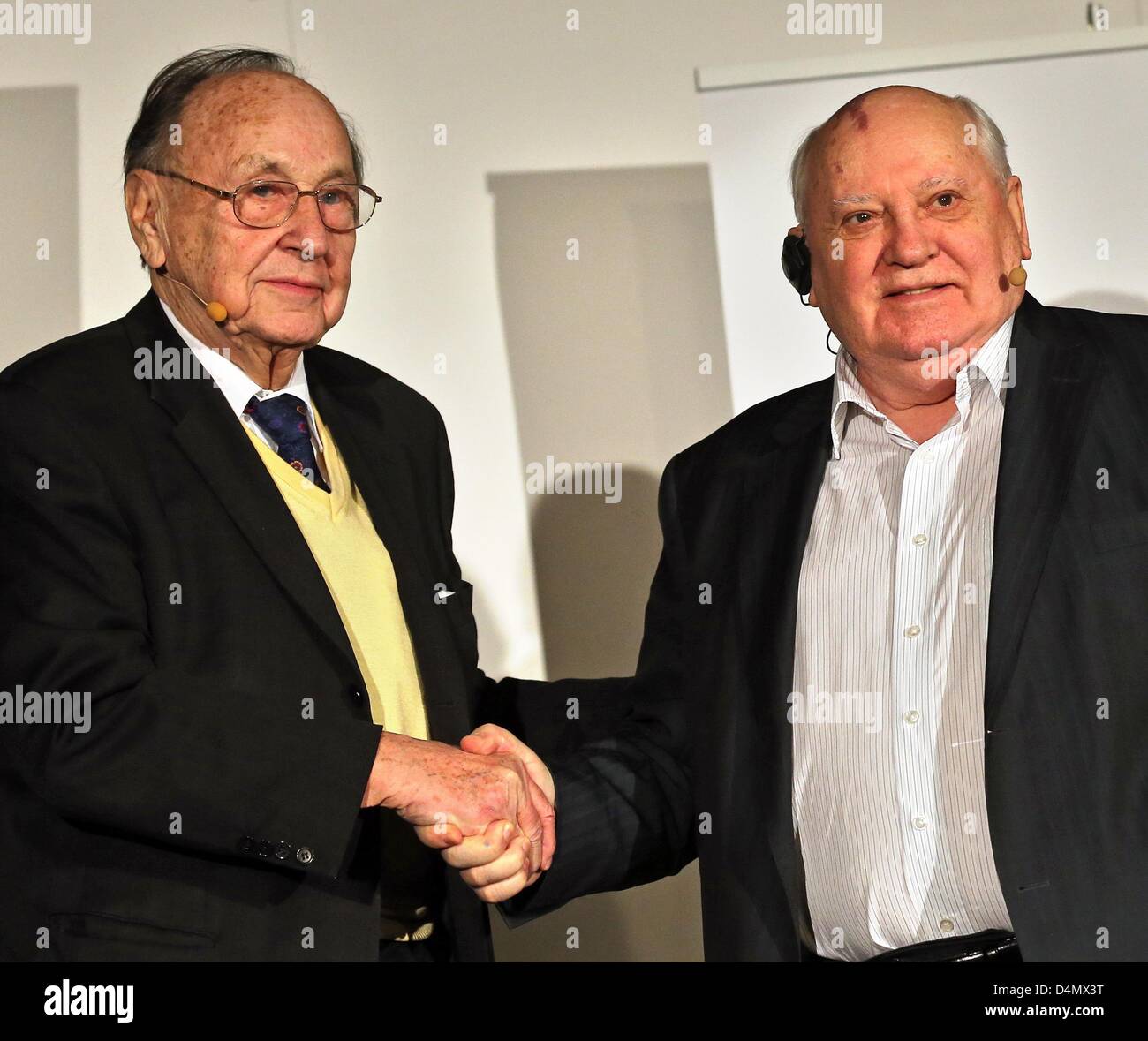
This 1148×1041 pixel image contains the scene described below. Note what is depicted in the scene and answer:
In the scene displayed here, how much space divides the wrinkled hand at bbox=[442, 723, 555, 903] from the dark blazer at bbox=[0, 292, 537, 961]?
0.49 feet

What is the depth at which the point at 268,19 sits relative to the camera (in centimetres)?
354

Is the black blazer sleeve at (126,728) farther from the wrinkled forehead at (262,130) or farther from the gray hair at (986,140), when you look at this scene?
the gray hair at (986,140)

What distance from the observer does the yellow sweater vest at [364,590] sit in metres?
2.49

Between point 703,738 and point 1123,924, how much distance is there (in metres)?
0.72

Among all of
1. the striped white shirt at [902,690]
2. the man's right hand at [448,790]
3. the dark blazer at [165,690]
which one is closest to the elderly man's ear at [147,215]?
the dark blazer at [165,690]

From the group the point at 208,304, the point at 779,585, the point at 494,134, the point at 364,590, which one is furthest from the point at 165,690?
the point at 494,134

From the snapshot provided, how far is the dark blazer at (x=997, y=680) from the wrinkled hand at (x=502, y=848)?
0.14ft

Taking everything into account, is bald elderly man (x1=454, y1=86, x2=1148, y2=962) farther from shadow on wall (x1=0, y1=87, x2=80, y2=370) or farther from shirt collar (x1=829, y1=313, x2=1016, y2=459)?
shadow on wall (x1=0, y1=87, x2=80, y2=370)

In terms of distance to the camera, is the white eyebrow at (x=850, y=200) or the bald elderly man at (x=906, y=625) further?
the white eyebrow at (x=850, y=200)

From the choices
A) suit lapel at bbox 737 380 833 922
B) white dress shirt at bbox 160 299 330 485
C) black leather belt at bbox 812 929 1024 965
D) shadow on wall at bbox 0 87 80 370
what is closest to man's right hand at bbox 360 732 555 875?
suit lapel at bbox 737 380 833 922
